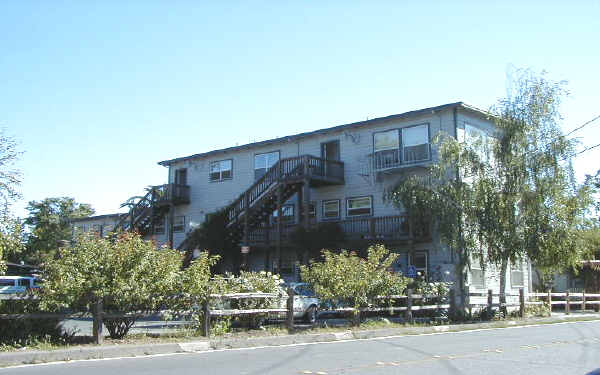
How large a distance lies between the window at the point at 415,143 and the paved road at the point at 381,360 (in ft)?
50.3

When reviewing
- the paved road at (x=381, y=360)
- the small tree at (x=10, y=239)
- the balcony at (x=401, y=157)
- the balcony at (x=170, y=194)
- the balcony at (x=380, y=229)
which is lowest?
the paved road at (x=381, y=360)

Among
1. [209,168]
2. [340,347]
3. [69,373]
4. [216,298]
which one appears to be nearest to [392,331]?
[340,347]

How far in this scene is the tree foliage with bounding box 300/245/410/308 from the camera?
56.4 ft

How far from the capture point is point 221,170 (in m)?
38.1

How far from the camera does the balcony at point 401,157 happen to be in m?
29.5

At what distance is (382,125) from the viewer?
31375 millimetres

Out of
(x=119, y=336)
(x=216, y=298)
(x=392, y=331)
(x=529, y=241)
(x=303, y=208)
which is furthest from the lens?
(x=303, y=208)

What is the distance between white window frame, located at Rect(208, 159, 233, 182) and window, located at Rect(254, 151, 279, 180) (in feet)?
6.54

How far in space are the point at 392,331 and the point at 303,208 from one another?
16.7 meters

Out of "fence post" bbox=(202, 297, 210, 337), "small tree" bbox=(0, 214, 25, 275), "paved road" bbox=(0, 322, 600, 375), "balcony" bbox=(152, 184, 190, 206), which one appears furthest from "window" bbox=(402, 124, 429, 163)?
"small tree" bbox=(0, 214, 25, 275)

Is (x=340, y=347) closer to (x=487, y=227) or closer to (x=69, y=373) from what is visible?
→ (x=69, y=373)

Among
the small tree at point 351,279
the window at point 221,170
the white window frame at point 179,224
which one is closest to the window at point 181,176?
the white window frame at point 179,224

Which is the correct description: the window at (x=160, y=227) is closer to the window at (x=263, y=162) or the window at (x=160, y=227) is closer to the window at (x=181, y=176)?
the window at (x=181, y=176)

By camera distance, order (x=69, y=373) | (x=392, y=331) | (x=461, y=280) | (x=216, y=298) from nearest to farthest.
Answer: (x=69, y=373) → (x=216, y=298) → (x=392, y=331) → (x=461, y=280)
